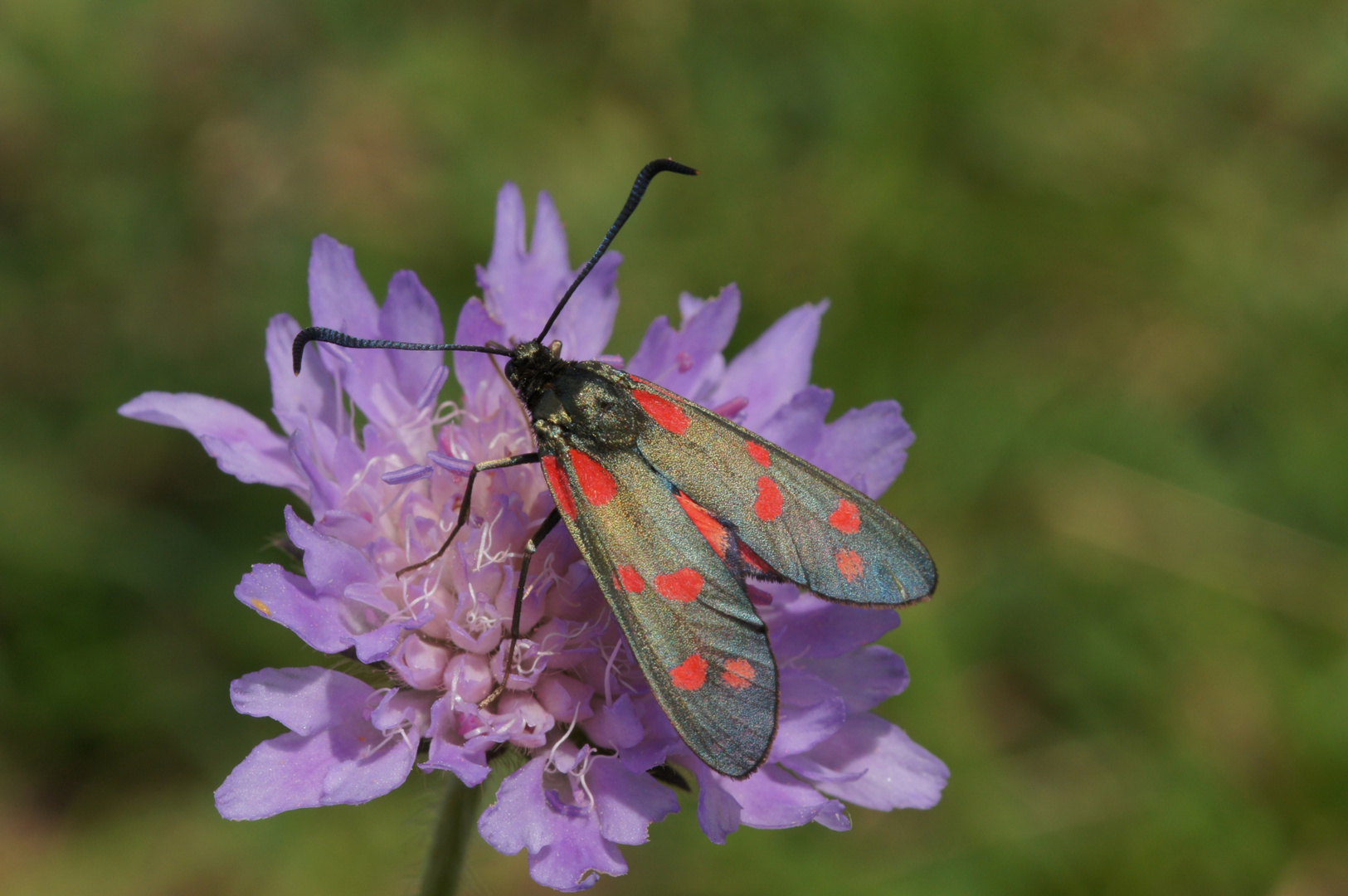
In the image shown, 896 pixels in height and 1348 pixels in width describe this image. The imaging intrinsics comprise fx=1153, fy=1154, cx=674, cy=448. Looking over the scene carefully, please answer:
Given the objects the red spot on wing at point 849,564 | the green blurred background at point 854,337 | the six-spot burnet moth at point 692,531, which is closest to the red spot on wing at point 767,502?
the six-spot burnet moth at point 692,531

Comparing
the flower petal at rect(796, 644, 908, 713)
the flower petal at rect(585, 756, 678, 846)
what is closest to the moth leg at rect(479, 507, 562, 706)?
the flower petal at rect(585, 756, 678, 846)

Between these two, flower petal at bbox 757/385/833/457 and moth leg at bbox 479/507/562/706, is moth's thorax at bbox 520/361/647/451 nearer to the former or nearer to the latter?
moth leg at bbox 479/507/562/706

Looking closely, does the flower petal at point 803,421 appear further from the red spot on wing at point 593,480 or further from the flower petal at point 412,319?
the flower petal at point 412,319

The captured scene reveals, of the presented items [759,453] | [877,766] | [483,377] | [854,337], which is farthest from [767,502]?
[854,337]

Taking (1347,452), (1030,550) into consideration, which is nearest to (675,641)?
(1030,550)

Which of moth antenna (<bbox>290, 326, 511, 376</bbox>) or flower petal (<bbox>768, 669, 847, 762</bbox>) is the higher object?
moth antenna (<bbox>290, 326, 511, 376</bbox>)

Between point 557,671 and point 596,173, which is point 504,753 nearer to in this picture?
point 557,671
